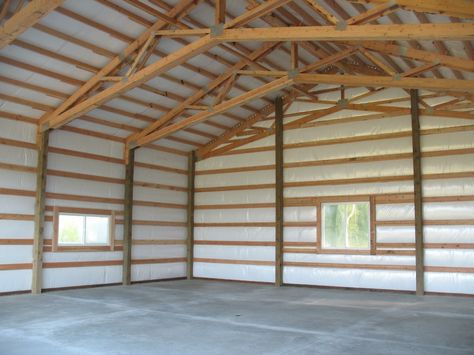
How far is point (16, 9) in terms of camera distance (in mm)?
8023

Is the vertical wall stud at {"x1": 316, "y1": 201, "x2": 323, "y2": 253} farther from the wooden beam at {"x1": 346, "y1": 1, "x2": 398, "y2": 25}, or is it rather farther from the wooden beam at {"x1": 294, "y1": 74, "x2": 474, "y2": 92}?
the wooden beam at {"x1": 346, "y1": 1, "x2": 398, "y2": 25}

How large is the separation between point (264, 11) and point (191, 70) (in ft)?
12.4

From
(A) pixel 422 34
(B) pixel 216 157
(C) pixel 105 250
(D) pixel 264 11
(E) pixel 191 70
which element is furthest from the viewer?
(B) pixel 216 157

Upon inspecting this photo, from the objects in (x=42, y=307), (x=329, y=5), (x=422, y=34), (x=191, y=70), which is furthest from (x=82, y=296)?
(x=422, y=34)

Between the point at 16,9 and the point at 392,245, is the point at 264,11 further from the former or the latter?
the point at 392,245

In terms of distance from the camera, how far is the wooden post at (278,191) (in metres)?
13.1

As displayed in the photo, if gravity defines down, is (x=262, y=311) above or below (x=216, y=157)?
below

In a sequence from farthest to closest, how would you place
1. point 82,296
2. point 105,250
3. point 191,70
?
point 105,250, point 191,70, point 82,296

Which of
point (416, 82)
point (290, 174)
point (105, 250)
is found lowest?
point (105, 250)

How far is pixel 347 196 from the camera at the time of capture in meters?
12.4

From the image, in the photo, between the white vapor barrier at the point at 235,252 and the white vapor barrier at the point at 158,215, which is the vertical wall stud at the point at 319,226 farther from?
the white vapor barrier at the point at 158,215

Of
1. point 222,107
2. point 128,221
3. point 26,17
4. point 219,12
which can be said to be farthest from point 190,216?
point 26,17

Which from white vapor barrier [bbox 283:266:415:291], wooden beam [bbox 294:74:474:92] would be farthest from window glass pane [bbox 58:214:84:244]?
wooden beam [bbox 294:74:474:92]

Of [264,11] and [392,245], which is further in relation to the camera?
[392,245]
